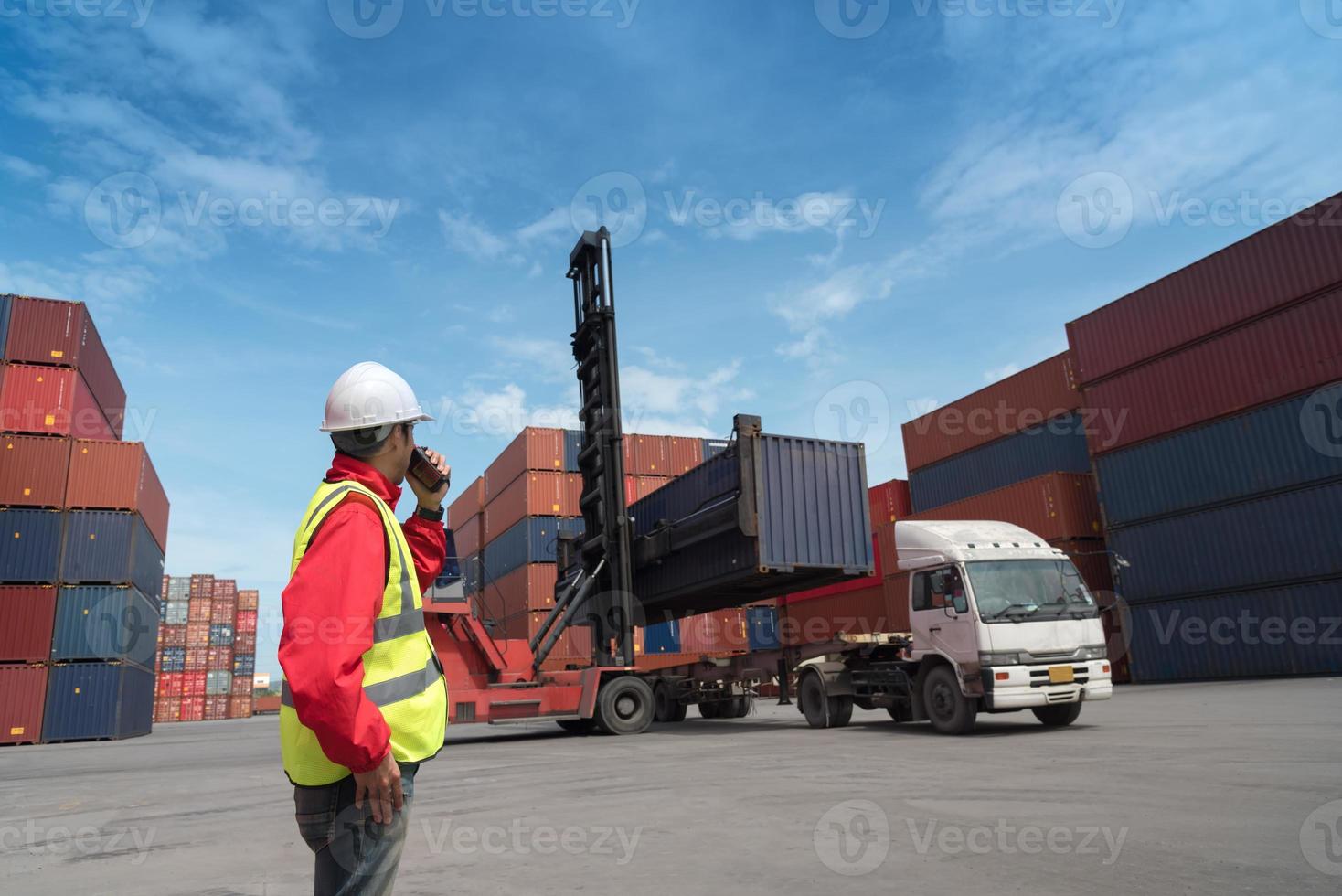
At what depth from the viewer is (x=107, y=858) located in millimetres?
5371

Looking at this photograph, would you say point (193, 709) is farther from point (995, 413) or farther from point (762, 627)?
point (995, 413)

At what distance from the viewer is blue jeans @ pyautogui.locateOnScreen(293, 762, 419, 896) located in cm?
187

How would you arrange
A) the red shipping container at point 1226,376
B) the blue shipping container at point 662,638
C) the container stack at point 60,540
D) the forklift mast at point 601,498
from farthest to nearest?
the blue shipping container at point 662,638, the container stack at point 60,540, the red shipping container at point 1226,376, the forklift mast at point 601,498

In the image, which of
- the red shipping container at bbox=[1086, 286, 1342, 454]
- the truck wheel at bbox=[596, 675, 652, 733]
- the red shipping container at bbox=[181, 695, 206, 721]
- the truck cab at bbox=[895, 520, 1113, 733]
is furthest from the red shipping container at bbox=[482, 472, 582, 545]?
the red shipping container at bbox=[181, 695, 206, 721]

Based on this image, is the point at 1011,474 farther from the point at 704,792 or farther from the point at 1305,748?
the point at 704,792

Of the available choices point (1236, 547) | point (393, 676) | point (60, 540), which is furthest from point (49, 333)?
point (1236, 547)

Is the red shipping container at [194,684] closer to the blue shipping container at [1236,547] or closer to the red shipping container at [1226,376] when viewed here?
the blue shipping container at [1236,547]

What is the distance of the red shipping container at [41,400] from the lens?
22.3 meters

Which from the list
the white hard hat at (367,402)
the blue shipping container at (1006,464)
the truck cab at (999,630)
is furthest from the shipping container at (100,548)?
the white hard hat at (367,402)

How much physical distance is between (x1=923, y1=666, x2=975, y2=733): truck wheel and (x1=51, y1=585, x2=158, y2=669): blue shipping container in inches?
833

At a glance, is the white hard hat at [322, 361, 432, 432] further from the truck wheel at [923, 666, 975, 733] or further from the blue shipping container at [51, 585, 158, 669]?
the blue shipping container at [51, 585, 158, 669]

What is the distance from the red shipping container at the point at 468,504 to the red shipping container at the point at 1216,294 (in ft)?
77.3

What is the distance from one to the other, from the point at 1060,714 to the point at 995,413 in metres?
18.3

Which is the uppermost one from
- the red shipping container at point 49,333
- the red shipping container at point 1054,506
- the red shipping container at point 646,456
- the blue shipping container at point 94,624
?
the red shipping container at point 49,333
